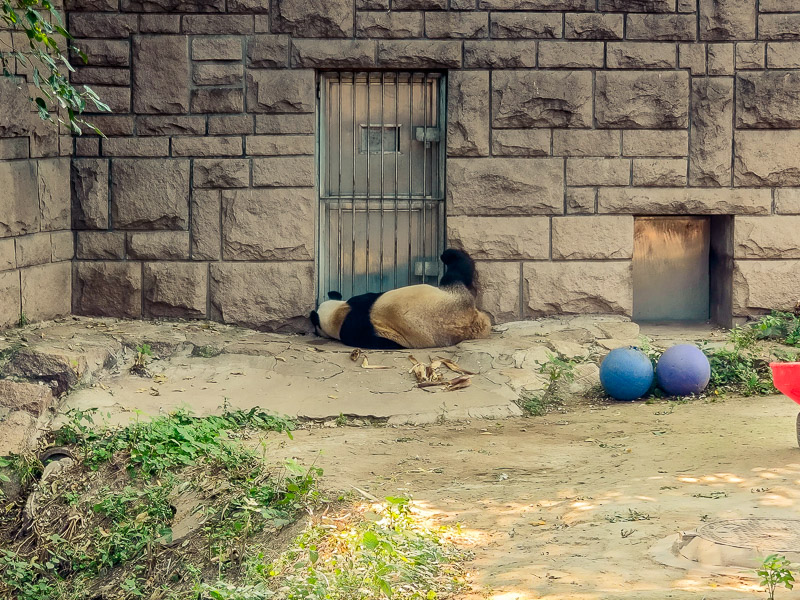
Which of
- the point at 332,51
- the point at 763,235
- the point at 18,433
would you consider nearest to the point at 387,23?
the point at 332,51

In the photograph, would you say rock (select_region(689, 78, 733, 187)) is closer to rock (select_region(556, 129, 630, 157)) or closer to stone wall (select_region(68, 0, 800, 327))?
stone wall (select_region(68, 0, 800, 327))

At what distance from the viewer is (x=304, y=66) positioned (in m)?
8.35

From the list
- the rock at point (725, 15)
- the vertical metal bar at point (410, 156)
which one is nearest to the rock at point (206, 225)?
the vertical metal bar at point (410, 156)

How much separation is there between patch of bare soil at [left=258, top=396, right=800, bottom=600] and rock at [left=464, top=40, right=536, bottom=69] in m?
3.02

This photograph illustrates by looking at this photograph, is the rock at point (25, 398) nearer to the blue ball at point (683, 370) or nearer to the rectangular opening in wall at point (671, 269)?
the blue ball at point (683, 370)

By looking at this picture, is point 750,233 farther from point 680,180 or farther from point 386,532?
point 386,532

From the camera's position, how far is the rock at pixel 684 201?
8.47 meters

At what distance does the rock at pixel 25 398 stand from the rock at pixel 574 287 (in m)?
4.05

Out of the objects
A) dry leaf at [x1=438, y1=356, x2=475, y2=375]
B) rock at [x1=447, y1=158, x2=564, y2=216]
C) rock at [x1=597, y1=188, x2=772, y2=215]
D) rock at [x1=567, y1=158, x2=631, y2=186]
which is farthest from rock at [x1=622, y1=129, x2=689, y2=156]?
dry leaf at [x1=438, y1=356, x2=475, y2=375]

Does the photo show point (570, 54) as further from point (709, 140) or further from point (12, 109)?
point (12, 109)

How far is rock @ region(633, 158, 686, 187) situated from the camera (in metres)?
8.46

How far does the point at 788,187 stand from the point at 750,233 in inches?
20.5

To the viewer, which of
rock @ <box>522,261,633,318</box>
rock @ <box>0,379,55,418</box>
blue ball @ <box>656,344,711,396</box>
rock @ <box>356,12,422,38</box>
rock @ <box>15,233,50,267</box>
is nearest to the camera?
rock @ <box>0,379,55,418</box>

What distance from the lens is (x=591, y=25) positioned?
8.36m
